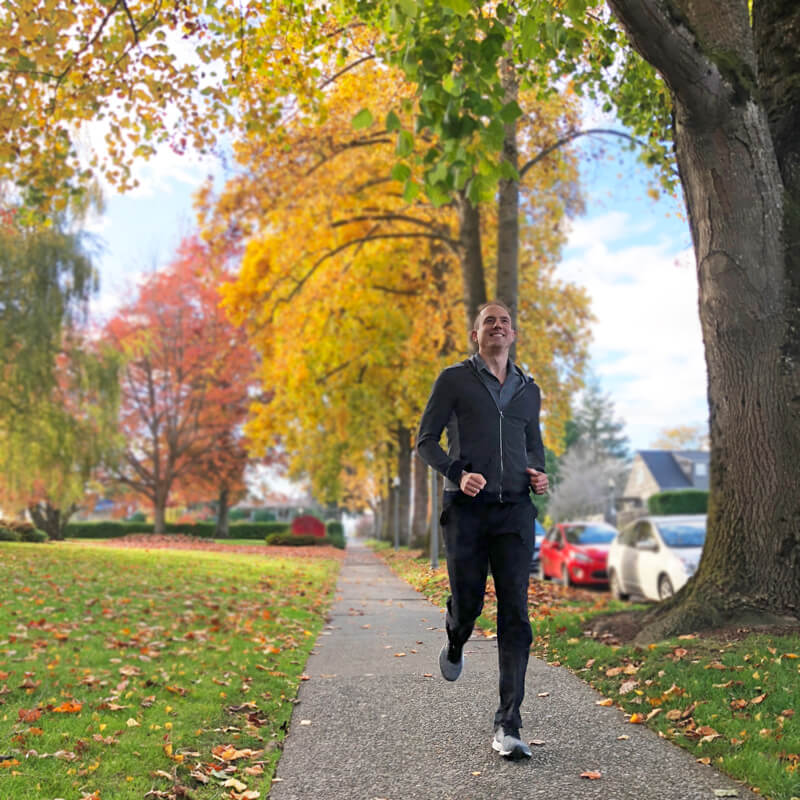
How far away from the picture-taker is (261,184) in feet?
56.6

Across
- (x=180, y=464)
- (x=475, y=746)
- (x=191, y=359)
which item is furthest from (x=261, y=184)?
(x=180, y=464)

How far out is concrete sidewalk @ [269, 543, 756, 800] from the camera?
11.9ft

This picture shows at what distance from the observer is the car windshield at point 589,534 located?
61.3 feet

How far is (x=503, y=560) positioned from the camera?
4.18 m

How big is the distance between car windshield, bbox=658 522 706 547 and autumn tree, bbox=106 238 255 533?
25583 millimetres

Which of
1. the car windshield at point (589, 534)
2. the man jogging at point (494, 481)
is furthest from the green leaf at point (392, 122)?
the car windshield at point (589, 534)

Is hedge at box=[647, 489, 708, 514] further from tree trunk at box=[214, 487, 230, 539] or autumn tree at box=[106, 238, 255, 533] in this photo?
tree trunk at box=[214, 487, 230, 539]

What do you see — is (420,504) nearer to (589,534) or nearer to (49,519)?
(589,534)

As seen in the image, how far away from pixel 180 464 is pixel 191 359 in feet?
17.2

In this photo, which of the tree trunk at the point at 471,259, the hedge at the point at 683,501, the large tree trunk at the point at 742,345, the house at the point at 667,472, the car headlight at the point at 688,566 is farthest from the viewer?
the house at the point at 667,472

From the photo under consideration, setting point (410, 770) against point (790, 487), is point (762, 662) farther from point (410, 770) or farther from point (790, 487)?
point (410, 770)

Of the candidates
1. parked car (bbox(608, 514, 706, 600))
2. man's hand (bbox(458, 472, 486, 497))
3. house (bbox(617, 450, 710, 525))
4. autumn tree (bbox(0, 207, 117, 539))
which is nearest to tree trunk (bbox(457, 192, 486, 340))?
parked car (bbox(608, 514, 706, 600))

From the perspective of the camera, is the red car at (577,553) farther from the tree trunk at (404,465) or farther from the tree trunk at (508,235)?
the tree trunk at (404,465)

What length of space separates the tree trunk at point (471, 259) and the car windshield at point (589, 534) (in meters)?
6.47
